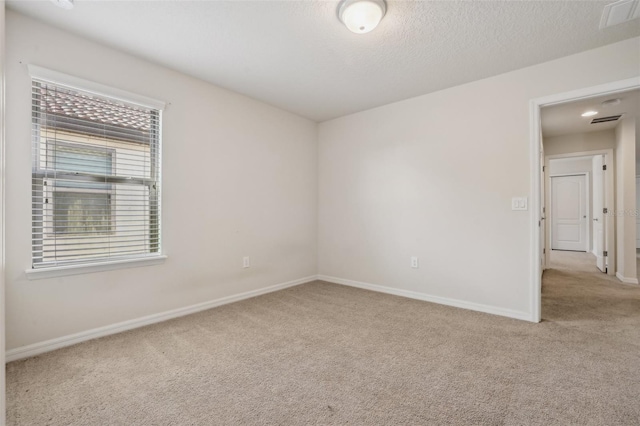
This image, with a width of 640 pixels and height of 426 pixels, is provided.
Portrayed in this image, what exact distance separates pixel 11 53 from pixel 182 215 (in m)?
1.65

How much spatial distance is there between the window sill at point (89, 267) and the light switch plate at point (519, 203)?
135 inches

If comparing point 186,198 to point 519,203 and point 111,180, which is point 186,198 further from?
point 519,203

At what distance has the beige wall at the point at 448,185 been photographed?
2863mm

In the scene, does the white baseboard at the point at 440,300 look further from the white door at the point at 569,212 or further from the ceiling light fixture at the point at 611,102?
the white door at the point at 569,212

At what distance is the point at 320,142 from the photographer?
15.0 feet

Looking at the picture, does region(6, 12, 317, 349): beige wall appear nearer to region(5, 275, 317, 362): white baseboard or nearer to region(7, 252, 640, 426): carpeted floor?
region(5, 275, 317, 362): white baseboard

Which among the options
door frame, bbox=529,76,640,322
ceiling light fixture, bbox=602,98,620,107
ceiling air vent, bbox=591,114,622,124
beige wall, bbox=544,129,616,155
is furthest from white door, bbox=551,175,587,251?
door frame, bbox=529,76,640,322

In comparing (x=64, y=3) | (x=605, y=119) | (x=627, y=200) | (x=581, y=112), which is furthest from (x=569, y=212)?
(x=64, y=3)

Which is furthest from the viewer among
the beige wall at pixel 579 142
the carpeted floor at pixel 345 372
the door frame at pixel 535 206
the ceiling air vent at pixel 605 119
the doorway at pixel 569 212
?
the doorway at pixel 569 212

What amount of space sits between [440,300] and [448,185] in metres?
1.31

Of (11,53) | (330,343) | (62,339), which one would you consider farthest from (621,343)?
(11,53)

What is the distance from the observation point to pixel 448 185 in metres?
3.36

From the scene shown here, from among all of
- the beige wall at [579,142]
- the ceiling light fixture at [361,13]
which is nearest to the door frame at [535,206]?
the ceiling light fixture at [361,13]

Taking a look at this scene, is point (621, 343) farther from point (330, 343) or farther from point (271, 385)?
point (271, 385)
